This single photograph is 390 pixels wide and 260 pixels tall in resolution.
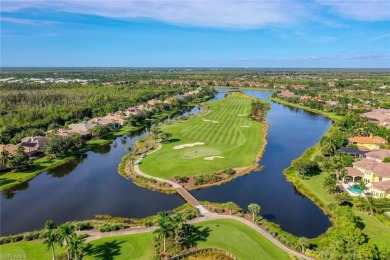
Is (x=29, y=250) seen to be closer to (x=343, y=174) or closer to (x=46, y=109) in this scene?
(x=343, y=174)

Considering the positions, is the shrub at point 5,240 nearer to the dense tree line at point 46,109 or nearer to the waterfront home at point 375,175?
the dense tree line at point 46,109

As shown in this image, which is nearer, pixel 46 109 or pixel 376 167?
pixel 376 167

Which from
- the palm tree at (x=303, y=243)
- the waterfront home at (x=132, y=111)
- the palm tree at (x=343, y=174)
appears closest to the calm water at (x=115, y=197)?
the palm tree at (x=303, y=243)

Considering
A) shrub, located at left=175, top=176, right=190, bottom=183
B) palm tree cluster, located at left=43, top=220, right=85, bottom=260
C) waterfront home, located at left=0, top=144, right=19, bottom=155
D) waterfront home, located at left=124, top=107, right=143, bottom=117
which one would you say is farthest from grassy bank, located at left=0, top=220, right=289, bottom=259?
waterfront home, located at left=124, top=107, right=143, bottom=117

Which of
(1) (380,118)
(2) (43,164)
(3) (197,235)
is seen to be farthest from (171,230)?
(1) (380,118)

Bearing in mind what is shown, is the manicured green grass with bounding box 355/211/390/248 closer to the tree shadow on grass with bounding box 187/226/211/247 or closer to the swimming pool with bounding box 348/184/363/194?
the swimming pool with bounding box 348/184/363/194

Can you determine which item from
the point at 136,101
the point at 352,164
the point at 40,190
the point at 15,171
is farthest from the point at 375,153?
the point at 136,101
